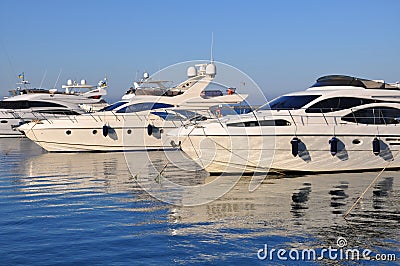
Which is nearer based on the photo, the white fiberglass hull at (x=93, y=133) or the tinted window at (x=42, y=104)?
the white fiberglass hull at (x=93, y=133)

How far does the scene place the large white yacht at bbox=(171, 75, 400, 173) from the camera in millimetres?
16891

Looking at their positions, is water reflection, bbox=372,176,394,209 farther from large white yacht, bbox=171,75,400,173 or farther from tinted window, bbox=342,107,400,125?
tinted window, bbox=342,107,400,125

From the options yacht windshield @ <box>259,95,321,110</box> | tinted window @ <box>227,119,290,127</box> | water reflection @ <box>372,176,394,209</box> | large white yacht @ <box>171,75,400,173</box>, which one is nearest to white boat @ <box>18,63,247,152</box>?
yacht windshield @ <box>259,95,321,110</box>

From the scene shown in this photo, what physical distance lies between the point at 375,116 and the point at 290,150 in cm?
322

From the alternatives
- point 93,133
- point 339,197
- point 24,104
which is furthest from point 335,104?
point 24,104

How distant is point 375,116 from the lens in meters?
18.3

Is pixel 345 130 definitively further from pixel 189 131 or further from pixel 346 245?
pixel 346 245

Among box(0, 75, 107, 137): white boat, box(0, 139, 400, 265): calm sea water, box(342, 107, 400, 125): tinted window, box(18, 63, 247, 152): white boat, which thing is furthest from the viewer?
box(0, 75, 107, 137): white boat

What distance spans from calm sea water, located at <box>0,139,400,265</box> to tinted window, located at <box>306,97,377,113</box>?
2.15m

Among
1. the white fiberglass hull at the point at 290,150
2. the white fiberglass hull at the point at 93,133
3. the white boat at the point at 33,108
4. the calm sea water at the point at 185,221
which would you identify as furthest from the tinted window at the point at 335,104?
the white boat at the point at 33,108

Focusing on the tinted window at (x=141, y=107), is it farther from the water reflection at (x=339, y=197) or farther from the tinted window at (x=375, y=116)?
the water reflection at (x=339, y=197)

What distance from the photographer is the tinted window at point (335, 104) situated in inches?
717

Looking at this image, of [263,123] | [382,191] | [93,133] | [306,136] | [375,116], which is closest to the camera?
[382,191]

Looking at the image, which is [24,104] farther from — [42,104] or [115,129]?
[115,129]
